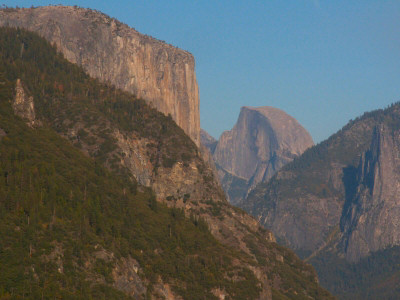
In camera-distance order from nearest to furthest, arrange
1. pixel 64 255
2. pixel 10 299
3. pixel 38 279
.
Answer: pixel 10 299, pixel 38 279, pixel 64 255

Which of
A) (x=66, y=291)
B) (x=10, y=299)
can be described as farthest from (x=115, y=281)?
(x=10, y=299)

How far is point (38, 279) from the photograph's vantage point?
178500 millimetres

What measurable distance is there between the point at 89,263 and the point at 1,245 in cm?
2282

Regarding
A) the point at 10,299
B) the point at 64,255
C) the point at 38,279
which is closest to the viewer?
the point at 10,299

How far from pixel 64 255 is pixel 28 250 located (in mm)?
9817

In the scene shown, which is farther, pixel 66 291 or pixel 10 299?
pixel 66 291

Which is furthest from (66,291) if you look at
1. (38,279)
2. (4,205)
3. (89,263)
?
(4,205)

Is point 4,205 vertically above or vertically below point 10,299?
above

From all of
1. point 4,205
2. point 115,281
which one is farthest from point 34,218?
point 115,281

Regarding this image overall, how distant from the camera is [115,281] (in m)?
200

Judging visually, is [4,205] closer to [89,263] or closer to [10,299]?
[89,263]

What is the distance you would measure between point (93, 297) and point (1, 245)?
21670 mm

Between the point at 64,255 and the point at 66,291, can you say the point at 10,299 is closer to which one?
the point at 66,291

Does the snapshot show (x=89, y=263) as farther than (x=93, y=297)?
Yes
